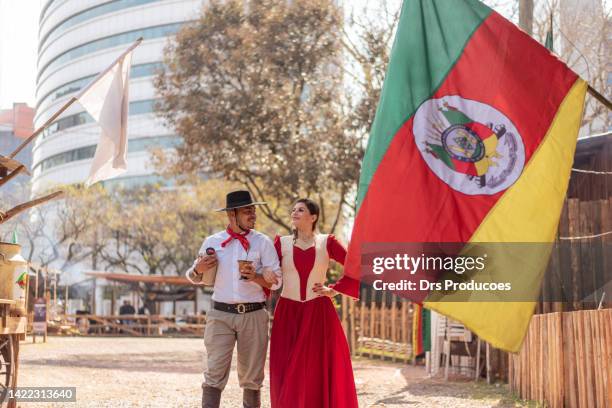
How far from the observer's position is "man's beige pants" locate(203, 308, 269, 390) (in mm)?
6910

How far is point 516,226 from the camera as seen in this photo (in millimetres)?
5258

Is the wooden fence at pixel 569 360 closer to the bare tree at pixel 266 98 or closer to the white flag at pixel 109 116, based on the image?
the white flag at pixel 109 116

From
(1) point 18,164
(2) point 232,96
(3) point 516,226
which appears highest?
(2) point 232,96

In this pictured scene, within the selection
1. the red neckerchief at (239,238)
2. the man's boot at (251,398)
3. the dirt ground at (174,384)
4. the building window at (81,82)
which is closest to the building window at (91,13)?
the building window at (81,82)

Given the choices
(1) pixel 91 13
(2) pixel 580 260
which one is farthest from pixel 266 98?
(1) pixel 91 13

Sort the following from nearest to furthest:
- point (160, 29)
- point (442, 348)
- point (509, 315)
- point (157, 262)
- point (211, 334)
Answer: point (509, 315)
point (211, 334)
point (442, 348)
point (157, 262)
point (160, 29)

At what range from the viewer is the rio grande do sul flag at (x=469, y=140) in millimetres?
5297

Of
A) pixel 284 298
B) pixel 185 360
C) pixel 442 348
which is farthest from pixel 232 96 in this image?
pixel 284 298

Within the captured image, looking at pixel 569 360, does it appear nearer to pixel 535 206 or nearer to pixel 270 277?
pixel 270 277

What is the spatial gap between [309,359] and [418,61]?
8.67 feet

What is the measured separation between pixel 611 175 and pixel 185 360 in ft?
45.7

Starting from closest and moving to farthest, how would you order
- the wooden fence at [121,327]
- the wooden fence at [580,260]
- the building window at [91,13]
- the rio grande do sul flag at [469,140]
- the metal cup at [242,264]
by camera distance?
the rio grande do sul flag at [469,140] → the metal cup at [242,264] → the wooden fence at [580,260] → the wooden fence at [121,327] → the building window at [91,13]

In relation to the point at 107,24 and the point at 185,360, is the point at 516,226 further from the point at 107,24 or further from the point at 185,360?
the point at 107,24

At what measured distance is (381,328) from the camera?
73.7 ft
